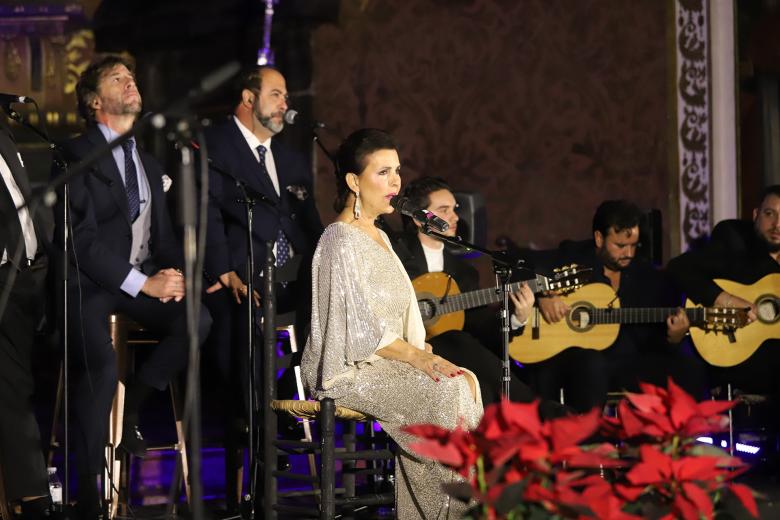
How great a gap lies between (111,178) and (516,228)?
10.2 ft

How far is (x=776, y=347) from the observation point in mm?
5762

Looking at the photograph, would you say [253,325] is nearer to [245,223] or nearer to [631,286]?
[245,223]

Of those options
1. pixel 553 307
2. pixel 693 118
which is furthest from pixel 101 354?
pixel 693 118

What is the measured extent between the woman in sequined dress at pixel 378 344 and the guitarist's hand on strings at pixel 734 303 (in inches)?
87.1

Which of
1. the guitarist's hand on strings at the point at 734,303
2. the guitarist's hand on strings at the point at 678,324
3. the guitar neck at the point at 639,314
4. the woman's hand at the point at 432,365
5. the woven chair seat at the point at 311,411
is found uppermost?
the guitarist's hand on strings at the point at 734,303

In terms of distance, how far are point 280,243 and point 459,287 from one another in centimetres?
91

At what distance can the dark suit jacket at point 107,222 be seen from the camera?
4.53 meters

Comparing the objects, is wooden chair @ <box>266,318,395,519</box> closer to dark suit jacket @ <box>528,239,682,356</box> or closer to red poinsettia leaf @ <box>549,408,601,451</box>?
dark suit jacket @ <box>528,239,682,356</box>

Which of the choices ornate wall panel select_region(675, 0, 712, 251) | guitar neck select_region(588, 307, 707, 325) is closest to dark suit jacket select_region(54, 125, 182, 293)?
guitar neck select_region(588, 307, 707, 325)

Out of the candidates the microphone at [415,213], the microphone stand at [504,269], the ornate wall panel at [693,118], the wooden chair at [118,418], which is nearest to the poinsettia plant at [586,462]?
the microphone at [415,213]

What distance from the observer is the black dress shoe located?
4.64 metres

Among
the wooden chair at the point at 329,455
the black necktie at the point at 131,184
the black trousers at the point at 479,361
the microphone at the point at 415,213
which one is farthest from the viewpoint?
the black trousers at the point at 479,361

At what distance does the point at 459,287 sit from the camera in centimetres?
549

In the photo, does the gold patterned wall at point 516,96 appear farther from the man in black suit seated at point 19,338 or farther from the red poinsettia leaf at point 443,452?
the red poinsettia leaf at point 443,452
